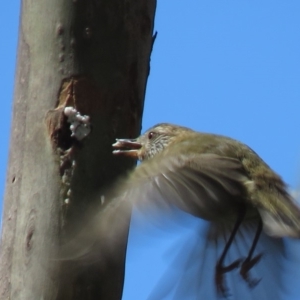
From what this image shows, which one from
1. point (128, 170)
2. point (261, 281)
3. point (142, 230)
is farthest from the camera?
point (261, 281)

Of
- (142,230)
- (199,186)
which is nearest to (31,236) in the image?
(142,230)

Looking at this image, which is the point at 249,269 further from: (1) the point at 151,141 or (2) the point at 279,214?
(1) the point at 151,141

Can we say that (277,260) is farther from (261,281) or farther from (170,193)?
(170,193)

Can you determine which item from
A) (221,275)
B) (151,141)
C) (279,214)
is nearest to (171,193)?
(279,214)

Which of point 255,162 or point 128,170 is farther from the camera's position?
point 255,162

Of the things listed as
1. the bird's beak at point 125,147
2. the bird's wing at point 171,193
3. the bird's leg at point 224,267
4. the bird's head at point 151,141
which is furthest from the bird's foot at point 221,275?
the bird's beak at point 125,147

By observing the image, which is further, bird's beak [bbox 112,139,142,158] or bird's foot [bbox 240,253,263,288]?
bird's foot [bbox 240,253,263,288]

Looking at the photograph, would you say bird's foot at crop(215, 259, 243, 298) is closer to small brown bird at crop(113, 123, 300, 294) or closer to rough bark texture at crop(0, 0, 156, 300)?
small brown bird at crop(113, 123, 300, 294)

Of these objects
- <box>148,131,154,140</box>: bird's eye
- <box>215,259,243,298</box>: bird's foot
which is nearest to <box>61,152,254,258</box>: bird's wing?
<box>215,259,243,298</box>: bird's foot
